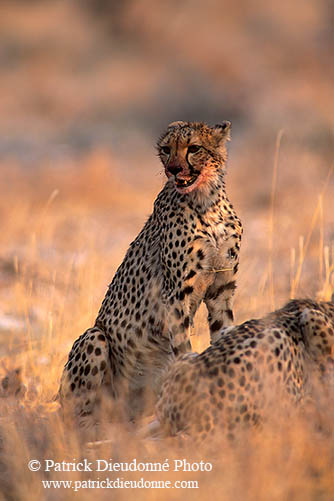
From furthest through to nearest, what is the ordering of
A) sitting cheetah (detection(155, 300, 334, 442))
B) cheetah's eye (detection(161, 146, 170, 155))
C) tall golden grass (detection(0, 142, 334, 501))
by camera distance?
1. cheetah's eye (detection(161, 146, 170, 155))
2. sitting cheetah (detection(155, 300, 334, 442))
3. tall golden grass (detection(0, 142, 334, 501))

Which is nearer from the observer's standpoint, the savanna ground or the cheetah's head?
the savanna ground

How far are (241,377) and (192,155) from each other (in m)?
1.19

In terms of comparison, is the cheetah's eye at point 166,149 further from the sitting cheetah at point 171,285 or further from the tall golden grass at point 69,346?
the tall golden grass at point 69,346

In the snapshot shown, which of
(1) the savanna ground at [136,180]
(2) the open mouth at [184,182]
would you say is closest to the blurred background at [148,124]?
(1) the savanna ground at [136,180]

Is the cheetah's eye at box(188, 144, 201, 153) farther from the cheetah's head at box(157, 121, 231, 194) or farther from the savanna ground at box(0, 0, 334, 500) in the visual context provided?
the savanna ground at box(0, 0, 334, 500)

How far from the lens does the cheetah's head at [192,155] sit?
3666 millimetres

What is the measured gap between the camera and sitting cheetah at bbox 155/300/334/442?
2951mm

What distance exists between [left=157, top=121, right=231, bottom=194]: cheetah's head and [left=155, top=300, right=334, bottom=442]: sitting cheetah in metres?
0.81

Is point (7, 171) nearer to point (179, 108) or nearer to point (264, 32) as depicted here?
point (179, 108)

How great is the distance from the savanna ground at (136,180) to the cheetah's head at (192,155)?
1.16 m

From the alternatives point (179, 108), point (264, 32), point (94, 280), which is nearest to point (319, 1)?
point (264, 32)

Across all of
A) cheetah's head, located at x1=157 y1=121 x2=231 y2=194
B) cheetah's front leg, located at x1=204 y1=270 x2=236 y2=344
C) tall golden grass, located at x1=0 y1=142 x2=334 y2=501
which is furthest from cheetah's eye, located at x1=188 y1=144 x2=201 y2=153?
tall golden grass, located at x1=0 y1=142 x2=334 y2=501

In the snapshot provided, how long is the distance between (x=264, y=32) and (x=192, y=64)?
472cm

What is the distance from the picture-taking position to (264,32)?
2973 cm
